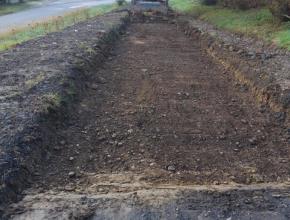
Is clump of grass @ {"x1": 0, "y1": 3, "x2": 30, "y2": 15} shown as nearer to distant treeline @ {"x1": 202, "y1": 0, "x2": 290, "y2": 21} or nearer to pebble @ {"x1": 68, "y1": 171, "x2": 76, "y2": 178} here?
distant treeline @ {"x1": 202, "y1": 0, "x2": 290, "y2": 21}

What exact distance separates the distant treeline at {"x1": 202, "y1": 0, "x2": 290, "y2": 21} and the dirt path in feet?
17.9

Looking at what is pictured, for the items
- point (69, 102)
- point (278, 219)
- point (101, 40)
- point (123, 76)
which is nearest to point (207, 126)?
point (69, 102)

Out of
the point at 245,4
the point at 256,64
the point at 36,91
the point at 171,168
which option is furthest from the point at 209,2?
the point at 171,168

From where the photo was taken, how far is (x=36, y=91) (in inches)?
317

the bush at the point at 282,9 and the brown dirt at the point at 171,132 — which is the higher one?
the bush at the point at 282,9

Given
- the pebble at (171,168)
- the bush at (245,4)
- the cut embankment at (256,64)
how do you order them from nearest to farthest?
the pebble at (171,168)
the cut embankment at (256,64)
the bush at (245,4)

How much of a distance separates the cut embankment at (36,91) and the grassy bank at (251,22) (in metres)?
4.81

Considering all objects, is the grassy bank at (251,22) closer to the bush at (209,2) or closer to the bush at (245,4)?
the bush at (245,4)

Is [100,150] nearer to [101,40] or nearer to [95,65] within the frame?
[95,65]

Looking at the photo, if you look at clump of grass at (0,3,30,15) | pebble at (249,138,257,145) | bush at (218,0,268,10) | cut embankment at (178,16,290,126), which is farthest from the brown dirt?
clump of grass at (0,3,30,15)

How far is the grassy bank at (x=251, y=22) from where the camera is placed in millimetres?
13744

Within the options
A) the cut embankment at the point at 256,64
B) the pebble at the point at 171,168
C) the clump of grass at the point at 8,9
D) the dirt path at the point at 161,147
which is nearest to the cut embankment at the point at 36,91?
the dirt path at the point at 161,147

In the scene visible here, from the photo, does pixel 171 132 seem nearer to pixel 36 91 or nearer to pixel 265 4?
pixel 36 91

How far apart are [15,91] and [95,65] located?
3811 mm
